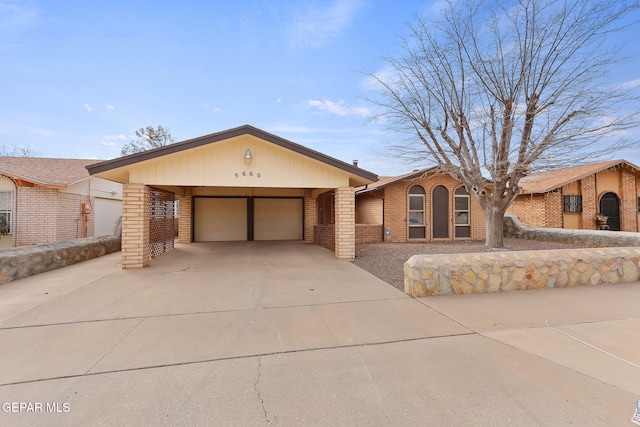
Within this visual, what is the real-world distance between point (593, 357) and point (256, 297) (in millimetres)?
4532

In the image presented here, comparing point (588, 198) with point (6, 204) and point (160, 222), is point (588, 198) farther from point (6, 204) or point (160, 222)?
point (6, 204)

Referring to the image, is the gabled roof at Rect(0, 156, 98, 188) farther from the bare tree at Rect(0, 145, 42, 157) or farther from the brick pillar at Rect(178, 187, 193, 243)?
the bare tree at Rect(0, 145, 42, 157)

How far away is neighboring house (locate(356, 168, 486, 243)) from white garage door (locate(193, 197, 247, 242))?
605 cm

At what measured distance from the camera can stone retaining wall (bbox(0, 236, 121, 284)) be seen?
19.3ft

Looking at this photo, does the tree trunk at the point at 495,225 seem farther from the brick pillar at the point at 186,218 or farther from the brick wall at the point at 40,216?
the brick wall at the point at 40,216

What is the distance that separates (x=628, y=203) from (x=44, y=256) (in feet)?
87.2

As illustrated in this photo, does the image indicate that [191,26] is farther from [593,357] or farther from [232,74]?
[593,357]

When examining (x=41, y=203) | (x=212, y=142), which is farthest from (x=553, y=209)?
(x=41, y=203)

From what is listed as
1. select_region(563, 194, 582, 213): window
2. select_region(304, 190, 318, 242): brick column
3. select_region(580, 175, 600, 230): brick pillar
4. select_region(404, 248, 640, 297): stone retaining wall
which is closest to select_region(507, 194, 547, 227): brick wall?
select_region(563, 194, 582, 213): window

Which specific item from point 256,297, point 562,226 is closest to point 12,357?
point 256,297

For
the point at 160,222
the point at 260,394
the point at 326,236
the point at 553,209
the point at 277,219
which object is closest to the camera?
the point at 260,394

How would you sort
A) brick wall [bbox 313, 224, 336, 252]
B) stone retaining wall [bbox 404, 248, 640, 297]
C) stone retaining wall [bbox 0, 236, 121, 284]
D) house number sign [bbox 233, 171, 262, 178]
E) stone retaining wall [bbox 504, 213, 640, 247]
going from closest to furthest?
1. stone retaining wall [bbox 404, 248, 640, 297]
2. stone retaining wall [bbox 0, 236, 121, 284]
3. house number sign [bbox 233, 171, 262, 178]
4. stone retaining wall [bbox 504, 213, 640, 247]
5. brick wall [bbox 313, 224, 336, 252]

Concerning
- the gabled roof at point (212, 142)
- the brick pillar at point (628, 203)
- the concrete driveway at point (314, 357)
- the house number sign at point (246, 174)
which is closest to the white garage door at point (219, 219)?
the house number sign at point (246, 174)

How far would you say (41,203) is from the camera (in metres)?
11.0
